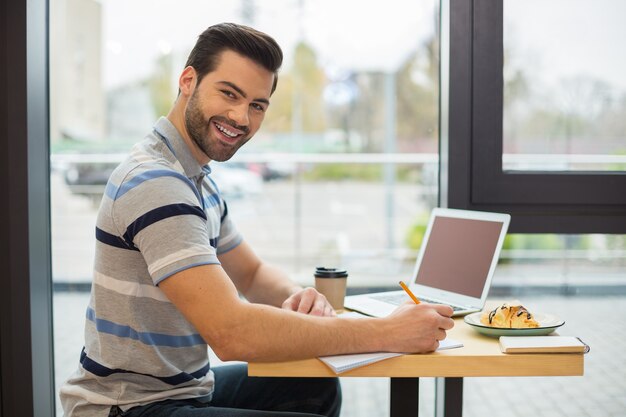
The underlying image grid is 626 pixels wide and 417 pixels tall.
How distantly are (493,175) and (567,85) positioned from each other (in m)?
0.38

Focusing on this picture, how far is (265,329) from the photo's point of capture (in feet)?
3.98

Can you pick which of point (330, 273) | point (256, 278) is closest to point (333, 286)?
point (330, 273)

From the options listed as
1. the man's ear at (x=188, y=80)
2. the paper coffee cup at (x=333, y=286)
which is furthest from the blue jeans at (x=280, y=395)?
the man's ear at (x=188, y=80)

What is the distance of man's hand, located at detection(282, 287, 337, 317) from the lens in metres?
1.43

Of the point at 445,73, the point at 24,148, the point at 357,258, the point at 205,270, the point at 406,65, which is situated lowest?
the point at 357,258

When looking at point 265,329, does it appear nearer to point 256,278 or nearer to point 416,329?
point 416,329

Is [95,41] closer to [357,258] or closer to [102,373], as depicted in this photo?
[102,373]

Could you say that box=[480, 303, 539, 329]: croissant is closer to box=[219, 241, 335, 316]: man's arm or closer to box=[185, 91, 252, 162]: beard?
box=[219, 241, 335, 316]: man's arm

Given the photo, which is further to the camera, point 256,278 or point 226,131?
point 256,278

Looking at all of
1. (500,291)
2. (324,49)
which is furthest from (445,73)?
(324,49)

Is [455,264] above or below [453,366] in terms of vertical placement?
above

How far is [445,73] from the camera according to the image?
1887 mm

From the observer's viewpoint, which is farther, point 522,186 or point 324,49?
point 324,49

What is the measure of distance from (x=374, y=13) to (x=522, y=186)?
2462 mm
